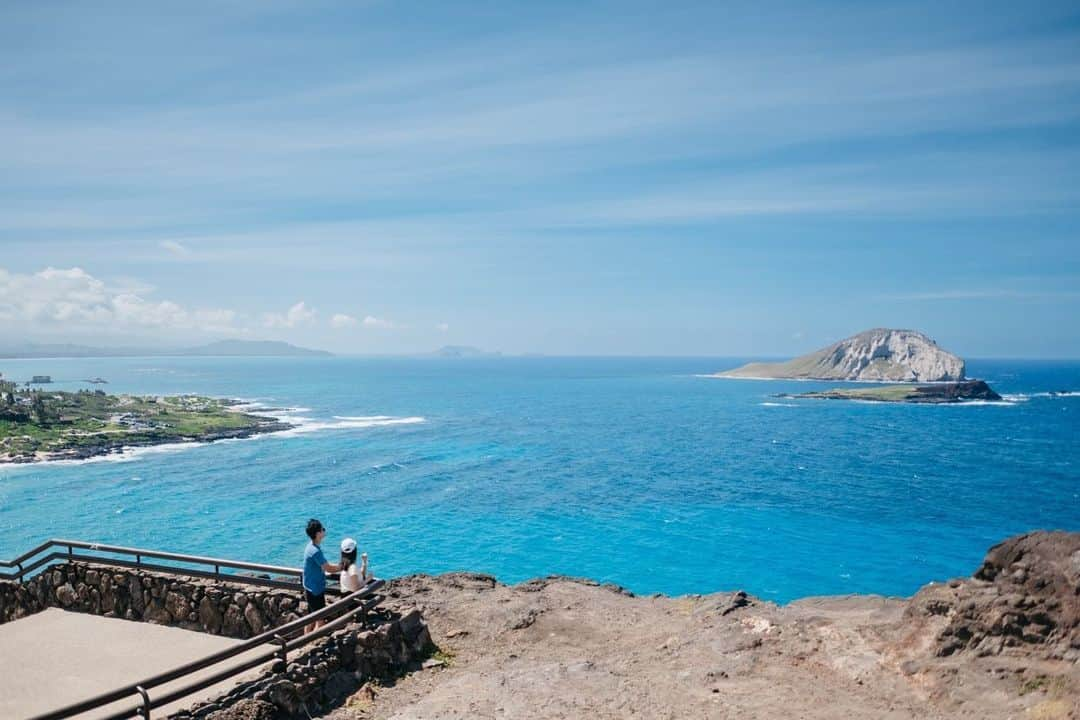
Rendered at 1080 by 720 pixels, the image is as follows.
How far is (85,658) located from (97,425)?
348 feet

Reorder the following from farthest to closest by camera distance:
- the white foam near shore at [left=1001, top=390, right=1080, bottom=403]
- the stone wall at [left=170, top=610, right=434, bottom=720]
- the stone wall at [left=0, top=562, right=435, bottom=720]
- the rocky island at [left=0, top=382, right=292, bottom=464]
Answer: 1. the white foam near shore at [left=1001, top=390, right=1080, bottom=403]
2. the rocky island at [left=0, top=382, right=292, bottom=464]
3. the stone wall at [left=0, top=562, right=435, bottom=720]
4. the stone wall at [left=170, top=610, right=434, bottom=720]

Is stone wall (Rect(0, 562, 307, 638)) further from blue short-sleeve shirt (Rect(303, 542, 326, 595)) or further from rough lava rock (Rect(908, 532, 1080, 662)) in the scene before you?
rough lava rock (Rect(908, 532, 1080, 662))

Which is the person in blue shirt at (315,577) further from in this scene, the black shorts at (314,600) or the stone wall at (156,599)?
the stone wall at (156,599)

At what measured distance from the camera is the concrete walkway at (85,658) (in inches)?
524

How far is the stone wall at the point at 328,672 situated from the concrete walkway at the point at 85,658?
31.3 inches

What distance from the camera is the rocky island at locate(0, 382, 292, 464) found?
86194mm

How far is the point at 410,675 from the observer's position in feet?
50.3

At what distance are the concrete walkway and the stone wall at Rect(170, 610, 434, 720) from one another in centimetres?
80

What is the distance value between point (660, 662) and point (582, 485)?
160ft

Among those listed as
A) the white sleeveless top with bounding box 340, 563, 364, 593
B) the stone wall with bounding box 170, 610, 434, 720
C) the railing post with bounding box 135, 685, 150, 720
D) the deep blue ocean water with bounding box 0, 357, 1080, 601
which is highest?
the white sleeveless top with bounding box 340, 563, 364, 593

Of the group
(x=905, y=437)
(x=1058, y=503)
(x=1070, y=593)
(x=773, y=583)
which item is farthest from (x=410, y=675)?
(x=905, y=437)

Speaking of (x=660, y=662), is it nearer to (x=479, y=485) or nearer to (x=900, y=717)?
(x=900, y=717)

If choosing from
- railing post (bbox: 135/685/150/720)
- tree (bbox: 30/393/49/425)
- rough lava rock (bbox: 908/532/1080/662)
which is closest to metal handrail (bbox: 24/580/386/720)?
railing post (bbox: 135/685/150/720)

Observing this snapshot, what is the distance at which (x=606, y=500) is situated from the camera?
58750 mm
